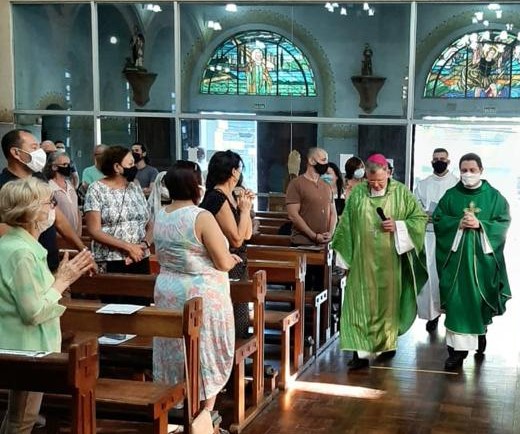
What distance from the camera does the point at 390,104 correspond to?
29.6 ft

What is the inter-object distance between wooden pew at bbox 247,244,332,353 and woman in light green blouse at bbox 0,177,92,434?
8.78 feet

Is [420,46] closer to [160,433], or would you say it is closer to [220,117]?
[220,117]

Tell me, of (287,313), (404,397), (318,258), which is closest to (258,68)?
(318,258)

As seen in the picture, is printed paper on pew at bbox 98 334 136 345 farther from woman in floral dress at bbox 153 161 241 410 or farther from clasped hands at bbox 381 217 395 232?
clasped hands at bbox 381 217 395 232

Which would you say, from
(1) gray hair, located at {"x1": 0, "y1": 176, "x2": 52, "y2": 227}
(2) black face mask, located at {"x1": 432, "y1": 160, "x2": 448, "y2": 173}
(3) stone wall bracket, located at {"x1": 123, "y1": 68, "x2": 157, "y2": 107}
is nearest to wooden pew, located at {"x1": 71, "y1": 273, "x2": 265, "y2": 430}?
(1) gray hair, located at {"x1": 0, "y1": 176, "x2": 52, "y2": 227}

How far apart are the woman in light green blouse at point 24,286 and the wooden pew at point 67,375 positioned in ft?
0.90

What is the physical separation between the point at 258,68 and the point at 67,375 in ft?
24.7

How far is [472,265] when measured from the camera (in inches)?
211

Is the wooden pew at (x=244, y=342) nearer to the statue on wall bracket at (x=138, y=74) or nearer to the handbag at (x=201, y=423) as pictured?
the handbag at (x=201, y=423)

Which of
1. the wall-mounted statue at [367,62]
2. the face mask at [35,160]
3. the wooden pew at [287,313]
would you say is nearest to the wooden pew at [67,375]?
the face mask at [35,160]

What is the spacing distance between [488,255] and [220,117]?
497 cm

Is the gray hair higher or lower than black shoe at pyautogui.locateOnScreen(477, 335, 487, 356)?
higher

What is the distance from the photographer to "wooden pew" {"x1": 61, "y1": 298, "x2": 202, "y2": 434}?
10.0 ft

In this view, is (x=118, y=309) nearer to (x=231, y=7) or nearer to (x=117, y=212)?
(x=117, y=212)
